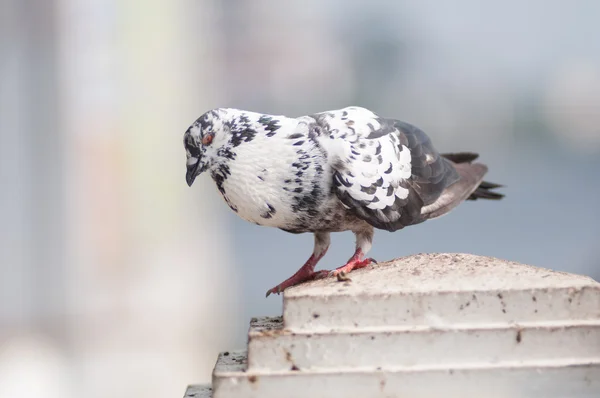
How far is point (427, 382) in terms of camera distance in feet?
5.62

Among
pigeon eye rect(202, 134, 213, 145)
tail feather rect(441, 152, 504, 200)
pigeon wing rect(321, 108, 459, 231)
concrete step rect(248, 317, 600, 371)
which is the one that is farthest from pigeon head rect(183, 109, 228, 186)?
tail feather rect(441, 152, 504, 200)

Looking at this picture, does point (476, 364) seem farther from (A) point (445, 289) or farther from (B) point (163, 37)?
(B) point (163, 37)

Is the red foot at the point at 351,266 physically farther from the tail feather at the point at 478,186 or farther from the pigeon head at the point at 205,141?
the tail feather at the point at 478,186

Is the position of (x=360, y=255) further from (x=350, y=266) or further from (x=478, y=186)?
(x=478, y=186)

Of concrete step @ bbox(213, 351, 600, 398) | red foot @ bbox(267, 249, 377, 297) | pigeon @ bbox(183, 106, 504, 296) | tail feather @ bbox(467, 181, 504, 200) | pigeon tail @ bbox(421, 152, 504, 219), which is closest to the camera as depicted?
concrete step @ bbox(213, 351, 600, 398)

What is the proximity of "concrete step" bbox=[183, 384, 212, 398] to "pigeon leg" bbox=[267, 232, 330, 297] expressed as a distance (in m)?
0.32

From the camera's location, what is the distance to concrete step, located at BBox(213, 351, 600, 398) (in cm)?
171

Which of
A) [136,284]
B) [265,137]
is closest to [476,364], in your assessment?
[265,137]

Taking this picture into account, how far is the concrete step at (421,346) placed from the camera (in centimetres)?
173

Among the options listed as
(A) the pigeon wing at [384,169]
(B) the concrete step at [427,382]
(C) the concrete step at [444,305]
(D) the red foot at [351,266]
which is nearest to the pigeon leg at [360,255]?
(D) the red foot at [351,266]

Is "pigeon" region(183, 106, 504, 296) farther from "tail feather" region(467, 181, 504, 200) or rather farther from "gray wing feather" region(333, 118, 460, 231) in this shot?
"tail feather" region(467, 181, 504, 200)

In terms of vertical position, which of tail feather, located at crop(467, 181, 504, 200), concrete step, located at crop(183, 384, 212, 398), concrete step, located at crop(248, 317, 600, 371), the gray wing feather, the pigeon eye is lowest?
concrete step, located at crop(183, 384, 212, 398)

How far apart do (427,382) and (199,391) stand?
0.69 m

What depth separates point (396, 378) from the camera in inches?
67.4
